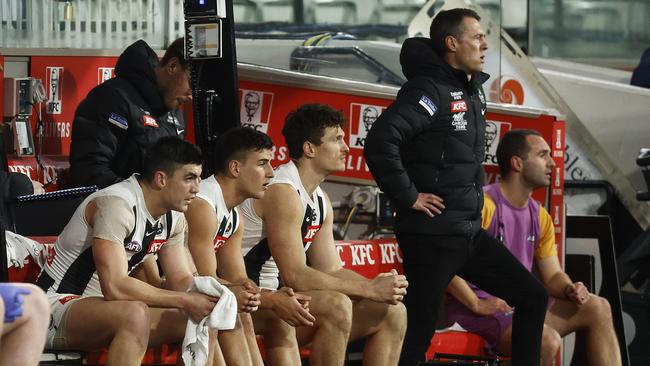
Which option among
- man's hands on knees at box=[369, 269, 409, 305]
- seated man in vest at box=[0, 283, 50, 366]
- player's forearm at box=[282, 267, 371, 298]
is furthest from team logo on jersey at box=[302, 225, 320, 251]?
seated man in vest at box=[0, 283, 50, 366]

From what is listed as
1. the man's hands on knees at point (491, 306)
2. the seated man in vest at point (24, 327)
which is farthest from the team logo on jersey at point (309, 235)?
the seated man in vest at point (24, 327)

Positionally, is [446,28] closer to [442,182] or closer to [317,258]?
[442,182]

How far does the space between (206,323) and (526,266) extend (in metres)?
2.88

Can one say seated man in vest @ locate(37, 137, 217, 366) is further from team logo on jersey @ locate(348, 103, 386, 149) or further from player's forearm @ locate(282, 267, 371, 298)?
team logo on jersey @ locate(348, 103, 386, 149)

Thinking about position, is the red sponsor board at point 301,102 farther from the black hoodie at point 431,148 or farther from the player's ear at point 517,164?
the black hoodie at point 431,148

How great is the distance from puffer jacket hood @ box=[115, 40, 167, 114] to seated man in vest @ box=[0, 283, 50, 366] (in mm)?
2942

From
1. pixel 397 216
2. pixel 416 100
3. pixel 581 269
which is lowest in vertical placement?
pixel 581 269

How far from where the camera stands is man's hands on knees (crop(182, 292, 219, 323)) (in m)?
6.18

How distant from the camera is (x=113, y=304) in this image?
6074 mm

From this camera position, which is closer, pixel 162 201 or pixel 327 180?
pixel 162 201

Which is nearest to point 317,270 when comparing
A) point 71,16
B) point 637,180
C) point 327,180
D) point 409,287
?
point 409,287

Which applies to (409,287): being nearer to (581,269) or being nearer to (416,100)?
(416,100)

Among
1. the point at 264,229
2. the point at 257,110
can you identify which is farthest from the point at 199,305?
the point at 257,110

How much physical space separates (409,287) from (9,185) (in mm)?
2067
